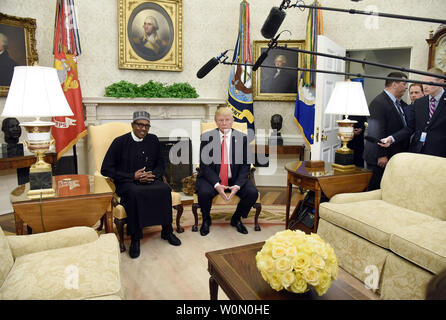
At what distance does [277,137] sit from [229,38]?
6.49 feet

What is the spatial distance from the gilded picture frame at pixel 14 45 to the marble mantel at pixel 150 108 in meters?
0.92

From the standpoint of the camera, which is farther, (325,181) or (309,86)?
(309,86)

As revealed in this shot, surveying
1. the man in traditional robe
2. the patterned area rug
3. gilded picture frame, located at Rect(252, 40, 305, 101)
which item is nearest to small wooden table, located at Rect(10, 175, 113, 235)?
the man in traditional robe

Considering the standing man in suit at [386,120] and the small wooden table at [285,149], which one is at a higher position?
the standing man in suit at [386,120]

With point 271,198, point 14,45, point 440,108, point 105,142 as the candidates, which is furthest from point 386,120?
point 14,45

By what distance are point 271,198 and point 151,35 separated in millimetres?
3273

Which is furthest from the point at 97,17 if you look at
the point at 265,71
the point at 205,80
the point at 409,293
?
the point at 409,293

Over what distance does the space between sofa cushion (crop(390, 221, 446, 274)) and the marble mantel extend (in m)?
3.78

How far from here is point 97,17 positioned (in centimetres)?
496

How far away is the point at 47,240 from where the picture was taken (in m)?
2.08

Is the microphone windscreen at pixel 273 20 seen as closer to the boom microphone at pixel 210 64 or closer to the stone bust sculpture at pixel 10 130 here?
the boom microphone at pixel 210 64

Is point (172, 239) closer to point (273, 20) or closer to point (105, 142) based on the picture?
point (105, 142)

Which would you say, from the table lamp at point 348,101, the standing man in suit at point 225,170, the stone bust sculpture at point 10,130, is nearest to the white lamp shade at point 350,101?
the table lamp at point 348,101

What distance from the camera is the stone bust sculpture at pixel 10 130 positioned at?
4062mm
